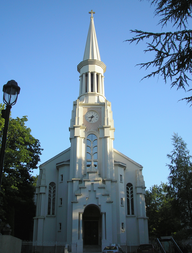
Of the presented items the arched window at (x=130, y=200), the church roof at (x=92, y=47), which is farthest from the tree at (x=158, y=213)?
the church roof at (x=92, y=47)

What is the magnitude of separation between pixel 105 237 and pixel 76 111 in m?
16.5

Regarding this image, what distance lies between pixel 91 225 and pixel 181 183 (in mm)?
11916

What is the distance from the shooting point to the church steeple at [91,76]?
125ft

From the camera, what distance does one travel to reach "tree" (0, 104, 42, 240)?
25125 mm

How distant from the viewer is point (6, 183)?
25.1 meters

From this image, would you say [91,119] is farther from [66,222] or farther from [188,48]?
[188,48]

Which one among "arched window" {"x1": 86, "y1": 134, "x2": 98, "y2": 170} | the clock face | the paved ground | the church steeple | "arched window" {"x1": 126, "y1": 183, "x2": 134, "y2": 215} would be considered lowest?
the paved ground

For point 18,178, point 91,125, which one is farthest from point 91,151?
point 18,178

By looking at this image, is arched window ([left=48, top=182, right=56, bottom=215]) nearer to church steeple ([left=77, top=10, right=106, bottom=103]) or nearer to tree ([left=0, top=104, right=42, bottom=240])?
tree ([left=0, top=104, right=42, bottom=240])

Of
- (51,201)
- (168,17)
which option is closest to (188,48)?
(168,17)

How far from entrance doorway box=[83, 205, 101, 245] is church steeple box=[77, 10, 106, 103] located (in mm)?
15197

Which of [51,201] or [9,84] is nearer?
[9,84]

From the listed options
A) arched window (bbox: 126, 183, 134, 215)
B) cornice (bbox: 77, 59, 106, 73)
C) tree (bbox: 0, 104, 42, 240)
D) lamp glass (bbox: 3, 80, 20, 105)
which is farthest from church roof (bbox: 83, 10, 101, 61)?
lamp glass (bbox: 3, 80, 20, 105)

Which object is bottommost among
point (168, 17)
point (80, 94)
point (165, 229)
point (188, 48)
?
point (165, 229)
